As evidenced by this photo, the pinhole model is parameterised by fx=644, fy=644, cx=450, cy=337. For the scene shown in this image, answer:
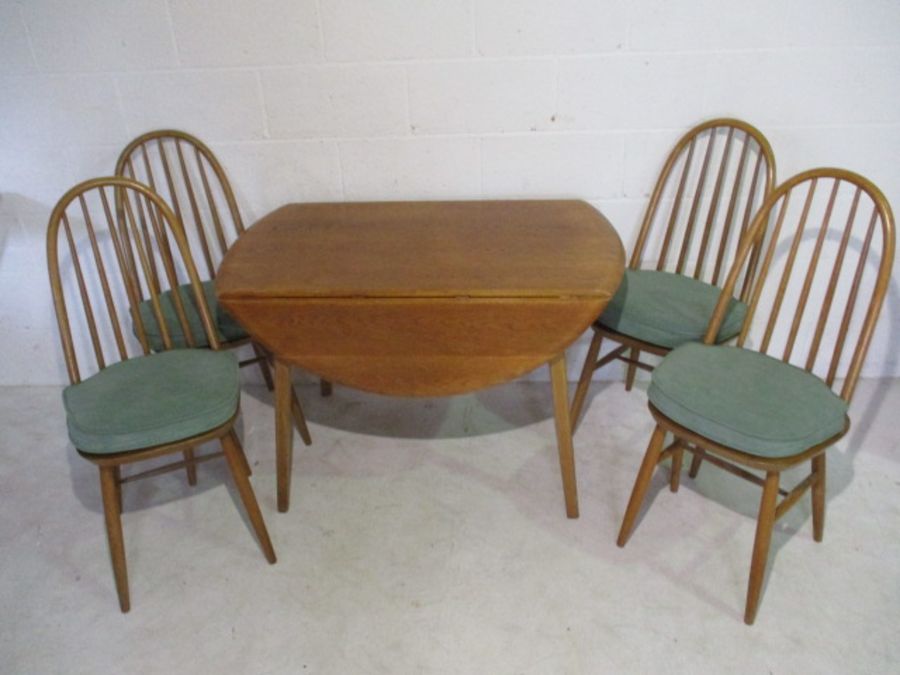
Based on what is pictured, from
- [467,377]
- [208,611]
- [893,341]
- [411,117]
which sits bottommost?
[208,611]

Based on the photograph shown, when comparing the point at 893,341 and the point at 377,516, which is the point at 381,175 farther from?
the point at 893,341

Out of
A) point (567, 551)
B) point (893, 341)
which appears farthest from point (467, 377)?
point (893, 341)

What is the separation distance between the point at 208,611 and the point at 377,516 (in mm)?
496

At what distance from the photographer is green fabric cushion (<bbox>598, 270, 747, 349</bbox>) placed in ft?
5.74

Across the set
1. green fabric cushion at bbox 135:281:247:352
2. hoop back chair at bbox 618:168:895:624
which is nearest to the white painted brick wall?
green fabric cushion at bbox 135:281:247:352

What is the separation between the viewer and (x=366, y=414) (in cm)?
228

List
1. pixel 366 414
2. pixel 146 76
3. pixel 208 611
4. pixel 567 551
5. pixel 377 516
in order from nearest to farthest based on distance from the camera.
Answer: pixel 208 611 < pixel 567 551 < pixel 377 516 < pixel 146 76 < pixel 366 414

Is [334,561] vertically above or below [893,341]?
below

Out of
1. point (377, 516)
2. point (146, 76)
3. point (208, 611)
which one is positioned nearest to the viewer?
point (208, 611)

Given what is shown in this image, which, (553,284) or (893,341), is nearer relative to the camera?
(553,284)

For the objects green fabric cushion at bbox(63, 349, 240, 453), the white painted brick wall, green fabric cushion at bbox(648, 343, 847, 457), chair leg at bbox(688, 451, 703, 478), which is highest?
the white painted brick wall

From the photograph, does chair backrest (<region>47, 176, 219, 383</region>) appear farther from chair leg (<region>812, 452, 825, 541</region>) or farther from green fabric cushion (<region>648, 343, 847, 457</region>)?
chair leg (<region>812, 452, 825, 541</region>)

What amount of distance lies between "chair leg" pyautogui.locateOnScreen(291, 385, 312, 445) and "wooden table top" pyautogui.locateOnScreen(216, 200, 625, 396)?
1.42ft

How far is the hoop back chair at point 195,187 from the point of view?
2035 mm
